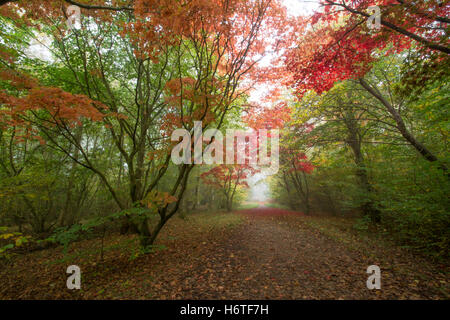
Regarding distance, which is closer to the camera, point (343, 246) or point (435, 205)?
point (435, 205)

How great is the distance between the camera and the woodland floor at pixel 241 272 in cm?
297

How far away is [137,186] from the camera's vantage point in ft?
16.6

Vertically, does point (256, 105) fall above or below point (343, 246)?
above

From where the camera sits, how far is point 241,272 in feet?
12.0

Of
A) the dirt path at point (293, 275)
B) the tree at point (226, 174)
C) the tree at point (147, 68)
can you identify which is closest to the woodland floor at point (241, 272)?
the dirt path at point (293, 275)

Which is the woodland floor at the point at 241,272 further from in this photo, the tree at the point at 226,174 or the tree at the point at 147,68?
the tree at the point at 226,174

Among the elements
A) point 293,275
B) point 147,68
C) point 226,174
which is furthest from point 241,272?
point 226,174

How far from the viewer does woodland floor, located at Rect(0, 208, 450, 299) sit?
9.73 feet

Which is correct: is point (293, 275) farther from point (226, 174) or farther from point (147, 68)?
point (226, 174)

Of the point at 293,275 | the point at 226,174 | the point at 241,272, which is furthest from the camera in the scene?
the point at 226,174
